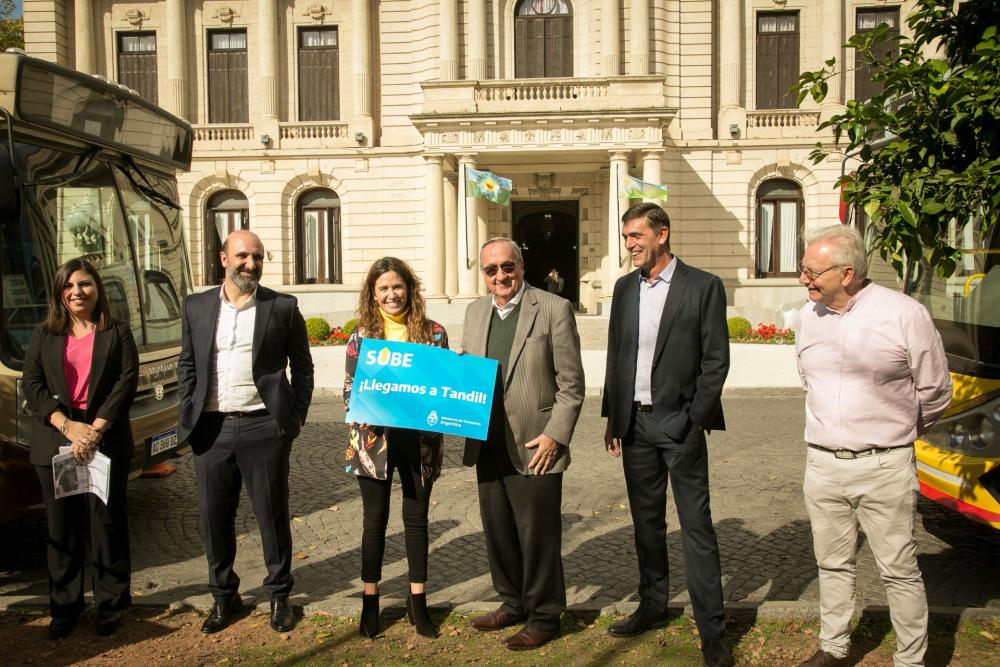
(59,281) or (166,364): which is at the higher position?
(59,281)

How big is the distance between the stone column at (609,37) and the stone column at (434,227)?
6117mm

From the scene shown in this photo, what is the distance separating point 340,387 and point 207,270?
A: 15332 mm

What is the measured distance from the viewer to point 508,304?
3.91 meters

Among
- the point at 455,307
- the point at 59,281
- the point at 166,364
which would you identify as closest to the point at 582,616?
the point at 59,281

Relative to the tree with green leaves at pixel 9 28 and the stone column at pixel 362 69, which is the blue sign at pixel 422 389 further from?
the tree with green leaves at pixel 9 28

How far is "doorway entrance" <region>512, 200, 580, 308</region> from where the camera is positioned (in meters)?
25.5

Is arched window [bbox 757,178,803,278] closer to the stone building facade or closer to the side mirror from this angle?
the stone building facade

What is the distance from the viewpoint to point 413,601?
157 inches

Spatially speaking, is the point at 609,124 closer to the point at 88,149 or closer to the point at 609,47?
the point at 609,47

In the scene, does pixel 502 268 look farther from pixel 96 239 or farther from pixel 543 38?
pixel 543 38

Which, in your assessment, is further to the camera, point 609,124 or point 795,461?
point 609,124

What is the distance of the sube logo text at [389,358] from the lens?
376cm

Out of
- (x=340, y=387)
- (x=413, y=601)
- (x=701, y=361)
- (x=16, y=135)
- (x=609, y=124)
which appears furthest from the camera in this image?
(x=609, y=124)

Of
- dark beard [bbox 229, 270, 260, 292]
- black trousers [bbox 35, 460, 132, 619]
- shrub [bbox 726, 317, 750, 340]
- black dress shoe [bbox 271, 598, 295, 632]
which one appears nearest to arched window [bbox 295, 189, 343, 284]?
shrub [bbox 726, 317, 750, 340]
